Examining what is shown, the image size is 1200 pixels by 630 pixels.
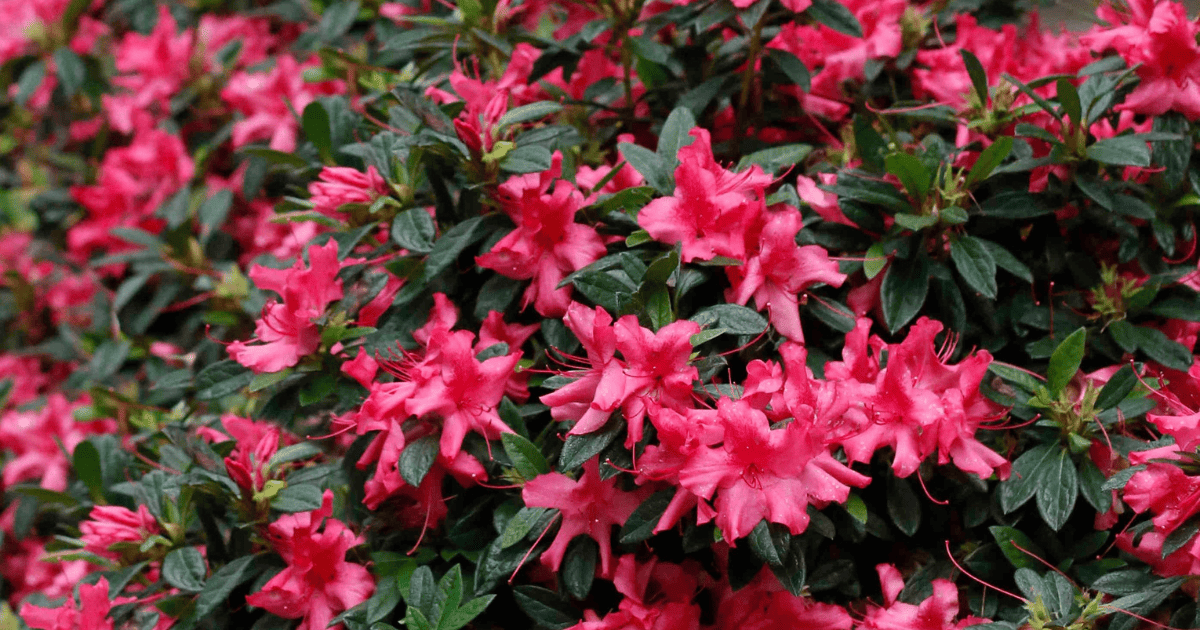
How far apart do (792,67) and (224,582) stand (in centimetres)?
107

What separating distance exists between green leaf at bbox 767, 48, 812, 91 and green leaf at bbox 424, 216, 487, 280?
51 cm

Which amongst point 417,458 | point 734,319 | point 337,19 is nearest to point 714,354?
point 734,319

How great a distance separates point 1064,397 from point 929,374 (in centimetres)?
19

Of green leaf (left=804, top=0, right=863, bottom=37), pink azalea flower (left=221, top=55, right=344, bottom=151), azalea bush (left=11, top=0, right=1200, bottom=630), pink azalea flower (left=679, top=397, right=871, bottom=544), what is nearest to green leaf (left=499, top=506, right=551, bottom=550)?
azalea bush (left=11, top=0, right=1200, bottom=630)

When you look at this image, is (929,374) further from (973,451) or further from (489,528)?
(489,528)

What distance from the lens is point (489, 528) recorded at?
1187mm

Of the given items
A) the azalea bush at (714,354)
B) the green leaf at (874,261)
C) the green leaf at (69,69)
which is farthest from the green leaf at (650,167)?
the green leaf at (69,69)

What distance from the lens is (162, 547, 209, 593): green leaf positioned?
1.23 metres

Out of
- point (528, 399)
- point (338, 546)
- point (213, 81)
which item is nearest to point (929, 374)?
point (528, 399)

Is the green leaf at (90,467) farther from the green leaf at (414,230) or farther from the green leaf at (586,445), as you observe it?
the green leaf at (586,445)

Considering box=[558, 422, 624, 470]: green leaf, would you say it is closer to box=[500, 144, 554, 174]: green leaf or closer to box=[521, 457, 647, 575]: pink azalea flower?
box=[521, 457, 647, 575]: pink azalea flower

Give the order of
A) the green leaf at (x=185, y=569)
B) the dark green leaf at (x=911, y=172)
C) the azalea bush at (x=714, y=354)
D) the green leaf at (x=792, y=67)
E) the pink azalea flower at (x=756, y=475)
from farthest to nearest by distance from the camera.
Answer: the green leaf at (x=792, y=67)
the green leaf at (x=185, y=569)
the dark green leaf at (x=911, y=172)
the azalea bush at (x=714, y=354)
the pink azalea flower at (x=756, y=475)

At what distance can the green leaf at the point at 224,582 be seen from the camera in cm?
120

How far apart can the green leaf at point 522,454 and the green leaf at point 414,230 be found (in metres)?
0.29
